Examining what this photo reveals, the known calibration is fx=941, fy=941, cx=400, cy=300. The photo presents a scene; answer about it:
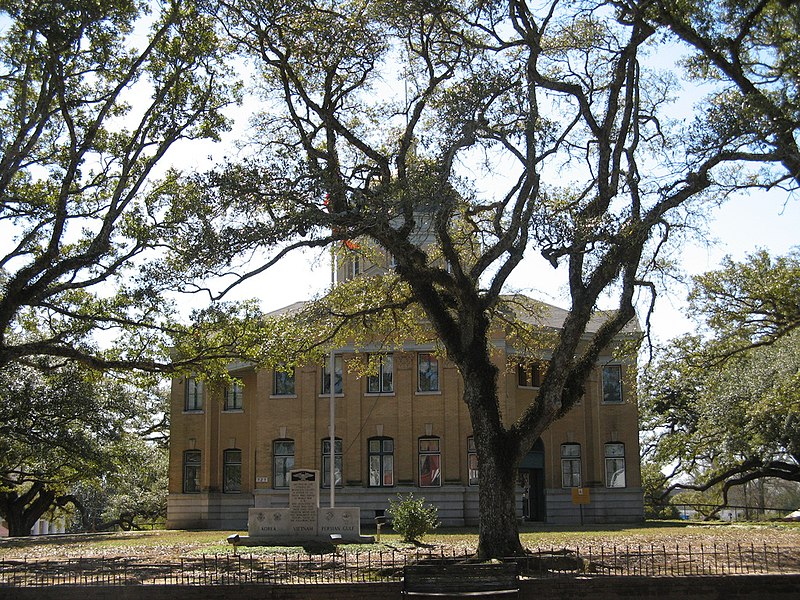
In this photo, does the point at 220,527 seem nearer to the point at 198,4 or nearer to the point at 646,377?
the point at 646,377

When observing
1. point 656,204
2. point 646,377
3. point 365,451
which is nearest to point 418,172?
point 656,204

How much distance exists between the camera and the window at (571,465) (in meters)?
42.8

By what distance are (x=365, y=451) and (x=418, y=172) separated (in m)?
24.2

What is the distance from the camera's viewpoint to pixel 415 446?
4116 cm

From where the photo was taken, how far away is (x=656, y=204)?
63.7 feet

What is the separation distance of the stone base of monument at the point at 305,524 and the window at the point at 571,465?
1653cm

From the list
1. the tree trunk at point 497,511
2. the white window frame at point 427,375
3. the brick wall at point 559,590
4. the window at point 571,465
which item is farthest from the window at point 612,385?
the brick wall at point 559,590

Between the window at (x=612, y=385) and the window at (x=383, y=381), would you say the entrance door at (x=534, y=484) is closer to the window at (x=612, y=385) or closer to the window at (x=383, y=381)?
the window at (x=612, y=385)

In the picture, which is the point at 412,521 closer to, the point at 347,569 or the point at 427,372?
the point at 347,569

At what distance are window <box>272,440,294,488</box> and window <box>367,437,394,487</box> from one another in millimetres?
3667

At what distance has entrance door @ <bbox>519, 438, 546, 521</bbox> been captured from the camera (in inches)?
1661

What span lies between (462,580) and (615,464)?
29668 mm

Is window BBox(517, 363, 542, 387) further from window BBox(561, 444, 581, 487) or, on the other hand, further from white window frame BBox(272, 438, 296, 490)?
white window frame BBox(272, 438, 296, 490)

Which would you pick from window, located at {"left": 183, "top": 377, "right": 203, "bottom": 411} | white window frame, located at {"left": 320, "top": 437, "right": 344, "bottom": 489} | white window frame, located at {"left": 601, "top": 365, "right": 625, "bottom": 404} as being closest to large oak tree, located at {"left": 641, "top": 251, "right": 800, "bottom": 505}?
white window frame, located at {"left": 601, "top": 365, "right": 625, "bottom": 404}
